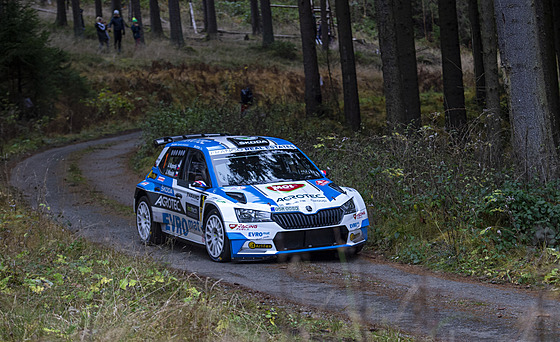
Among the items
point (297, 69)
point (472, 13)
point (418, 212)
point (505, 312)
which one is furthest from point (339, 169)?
point (297, 69)

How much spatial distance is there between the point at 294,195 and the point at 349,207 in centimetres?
83

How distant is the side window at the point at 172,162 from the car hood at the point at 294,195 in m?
1.76

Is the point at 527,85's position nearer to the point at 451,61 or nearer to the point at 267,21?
the point at 451,61

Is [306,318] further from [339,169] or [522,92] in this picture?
[339,169]

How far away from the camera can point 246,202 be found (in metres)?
9.71

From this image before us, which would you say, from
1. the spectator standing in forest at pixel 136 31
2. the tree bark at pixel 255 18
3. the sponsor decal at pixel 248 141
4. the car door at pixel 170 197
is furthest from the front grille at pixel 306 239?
the tree bark at pixel 255 18

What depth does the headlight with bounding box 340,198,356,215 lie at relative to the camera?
32.4 ft

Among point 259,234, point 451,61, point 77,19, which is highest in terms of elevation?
point 77,19

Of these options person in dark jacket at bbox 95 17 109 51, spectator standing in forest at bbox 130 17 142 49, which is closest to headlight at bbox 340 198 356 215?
person in dark jacket at bbox 95 17 109 51

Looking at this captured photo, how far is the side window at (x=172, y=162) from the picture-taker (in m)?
11.7

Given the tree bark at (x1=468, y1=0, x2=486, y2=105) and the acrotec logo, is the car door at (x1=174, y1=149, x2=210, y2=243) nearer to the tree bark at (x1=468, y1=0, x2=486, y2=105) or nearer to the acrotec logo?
the acrotec logo

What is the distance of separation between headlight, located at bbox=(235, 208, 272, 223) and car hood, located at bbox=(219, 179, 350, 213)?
12cm

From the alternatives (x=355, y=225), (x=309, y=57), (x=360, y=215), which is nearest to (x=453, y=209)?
(x=360, y=215)

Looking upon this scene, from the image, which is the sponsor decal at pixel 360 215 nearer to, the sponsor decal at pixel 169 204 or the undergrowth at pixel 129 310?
the undergrowth at pixel 129 310
